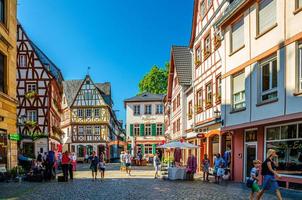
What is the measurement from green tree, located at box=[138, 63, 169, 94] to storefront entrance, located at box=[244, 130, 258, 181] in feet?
148

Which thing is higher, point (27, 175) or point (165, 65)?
point (165, 65)

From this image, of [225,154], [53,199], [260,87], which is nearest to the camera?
[53,199]

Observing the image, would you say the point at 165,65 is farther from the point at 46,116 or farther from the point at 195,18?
the point at 195,18

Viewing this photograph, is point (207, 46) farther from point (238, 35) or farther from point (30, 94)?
point (30, 94)

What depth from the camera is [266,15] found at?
1794 cm

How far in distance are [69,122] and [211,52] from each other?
4573cm

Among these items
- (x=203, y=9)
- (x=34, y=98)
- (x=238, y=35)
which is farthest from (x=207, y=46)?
(x=34, y=98)

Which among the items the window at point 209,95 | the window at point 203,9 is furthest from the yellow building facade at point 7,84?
the window at point 203,9

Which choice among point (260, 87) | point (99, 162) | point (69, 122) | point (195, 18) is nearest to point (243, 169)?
point (260, 87)

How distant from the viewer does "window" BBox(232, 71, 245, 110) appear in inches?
803

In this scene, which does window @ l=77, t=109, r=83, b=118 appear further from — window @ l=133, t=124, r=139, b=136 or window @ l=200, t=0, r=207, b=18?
window @ l=200, t=0, r=207, b=18

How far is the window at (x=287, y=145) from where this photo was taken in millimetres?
15578

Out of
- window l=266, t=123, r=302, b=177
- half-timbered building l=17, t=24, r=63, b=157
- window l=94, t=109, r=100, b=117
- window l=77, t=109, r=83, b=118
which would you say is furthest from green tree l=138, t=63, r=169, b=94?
window l=266, t=123, r=302, b=177

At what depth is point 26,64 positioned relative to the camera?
4725 cm
